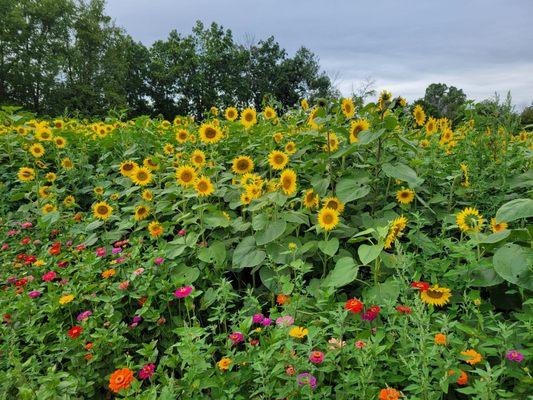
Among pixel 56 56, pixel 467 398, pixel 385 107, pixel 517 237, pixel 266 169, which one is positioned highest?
pixel 56 56

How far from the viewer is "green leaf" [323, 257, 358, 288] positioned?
5.70 feet

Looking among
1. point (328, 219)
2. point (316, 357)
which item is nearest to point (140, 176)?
point (328, 219)

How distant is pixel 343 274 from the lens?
70.4 inches

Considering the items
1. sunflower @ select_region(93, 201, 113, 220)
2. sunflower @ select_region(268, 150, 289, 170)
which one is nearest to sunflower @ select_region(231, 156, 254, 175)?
sunflower @ select_region(268, 150, 289, 170)

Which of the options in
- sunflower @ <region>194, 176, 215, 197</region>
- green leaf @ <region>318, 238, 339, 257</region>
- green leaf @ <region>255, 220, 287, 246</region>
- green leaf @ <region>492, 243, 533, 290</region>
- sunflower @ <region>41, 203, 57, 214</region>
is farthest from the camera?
sunflower @ <region>41, 203, 57, 214</region>

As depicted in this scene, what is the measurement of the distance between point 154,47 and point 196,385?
40.1m

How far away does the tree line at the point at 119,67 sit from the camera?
26.7 meters

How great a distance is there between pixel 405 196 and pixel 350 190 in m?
0.39

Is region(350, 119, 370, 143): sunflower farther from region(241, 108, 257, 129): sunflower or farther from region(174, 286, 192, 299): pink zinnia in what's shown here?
region(174, 286, 192, 299): pink zinnia

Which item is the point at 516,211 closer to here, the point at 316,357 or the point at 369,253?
the point at 369,253

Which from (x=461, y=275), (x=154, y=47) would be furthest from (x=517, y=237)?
(x=154, y=47)

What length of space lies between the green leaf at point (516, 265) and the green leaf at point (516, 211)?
126 millimetres

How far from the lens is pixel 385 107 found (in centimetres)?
221

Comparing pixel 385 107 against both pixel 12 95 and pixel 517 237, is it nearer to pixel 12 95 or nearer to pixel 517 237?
pixel 517 237
